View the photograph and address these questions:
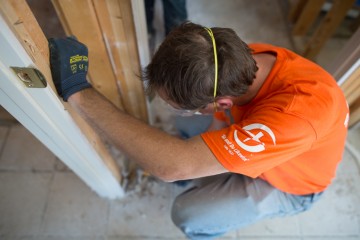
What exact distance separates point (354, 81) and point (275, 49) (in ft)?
1.84

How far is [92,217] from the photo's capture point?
1.25 metres

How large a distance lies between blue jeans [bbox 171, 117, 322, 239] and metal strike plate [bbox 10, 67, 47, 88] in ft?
2.24

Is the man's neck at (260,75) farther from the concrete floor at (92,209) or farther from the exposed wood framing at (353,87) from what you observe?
the concrete floor at (92,209)

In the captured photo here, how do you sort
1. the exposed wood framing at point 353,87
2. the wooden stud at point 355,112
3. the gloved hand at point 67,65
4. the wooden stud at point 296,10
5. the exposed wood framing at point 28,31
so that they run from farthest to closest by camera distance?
1. the wooden stud at point 296,10
2. the wooden stud at point 355,112
3. the exposed wood framing at point 353,87
4. the gloved hand at point 67,65
5. the exposed wood framing at point 28,31

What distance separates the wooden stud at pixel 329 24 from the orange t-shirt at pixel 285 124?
0.94m

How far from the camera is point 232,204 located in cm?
96

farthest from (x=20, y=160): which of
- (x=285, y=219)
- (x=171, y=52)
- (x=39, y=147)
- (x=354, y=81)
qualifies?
(x=354, y=81)

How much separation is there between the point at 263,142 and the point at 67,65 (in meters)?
0.49

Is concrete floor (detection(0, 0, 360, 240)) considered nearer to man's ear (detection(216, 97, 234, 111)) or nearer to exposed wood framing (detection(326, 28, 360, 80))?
exposed wood framing (detection(326, 28, 360, 80))

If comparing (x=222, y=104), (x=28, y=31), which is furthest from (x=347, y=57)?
(x=28, y=31)

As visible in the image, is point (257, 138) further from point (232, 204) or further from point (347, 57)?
point (347, 57)

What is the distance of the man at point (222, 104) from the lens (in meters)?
0.64

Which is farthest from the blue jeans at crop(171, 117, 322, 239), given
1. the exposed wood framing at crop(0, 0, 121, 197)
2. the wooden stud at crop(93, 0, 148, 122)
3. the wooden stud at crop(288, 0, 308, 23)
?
the wooden stud at crop(288, 0, 308, 23)

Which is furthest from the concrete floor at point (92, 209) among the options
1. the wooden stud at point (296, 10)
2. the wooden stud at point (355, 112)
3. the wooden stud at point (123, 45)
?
the wooden stud at point (296, 10)
